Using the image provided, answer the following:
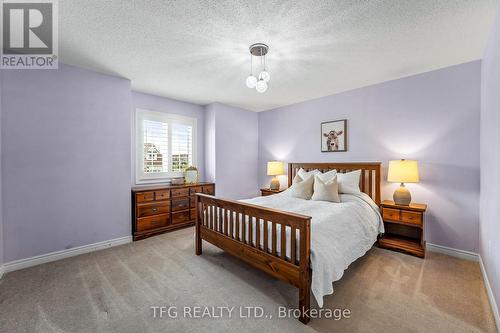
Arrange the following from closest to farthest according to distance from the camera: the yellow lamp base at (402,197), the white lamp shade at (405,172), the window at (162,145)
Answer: the white lamp shade at (405,172)
the yellow lamp base at (402,197)
the window at (162,145)

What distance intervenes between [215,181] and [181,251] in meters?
1.84

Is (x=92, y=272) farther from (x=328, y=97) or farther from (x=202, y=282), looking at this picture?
(x=328, y=97)

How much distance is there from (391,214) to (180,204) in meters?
3.44

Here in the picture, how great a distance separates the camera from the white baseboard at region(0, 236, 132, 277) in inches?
98.0

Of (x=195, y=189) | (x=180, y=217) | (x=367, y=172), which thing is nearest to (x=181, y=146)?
(x=195, y=189)

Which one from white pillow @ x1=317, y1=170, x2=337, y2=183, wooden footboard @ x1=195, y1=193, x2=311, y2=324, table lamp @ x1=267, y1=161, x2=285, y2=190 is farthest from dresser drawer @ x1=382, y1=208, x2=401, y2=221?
table lamp @ x1=267, y1=161, x2=285, y2=190

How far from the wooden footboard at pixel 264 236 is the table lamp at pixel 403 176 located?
193 centimetres

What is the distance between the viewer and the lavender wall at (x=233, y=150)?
4664 millimetres

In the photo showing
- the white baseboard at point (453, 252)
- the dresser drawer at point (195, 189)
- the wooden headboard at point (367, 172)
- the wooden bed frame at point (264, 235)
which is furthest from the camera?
the dresser drawer at point (195, 189)

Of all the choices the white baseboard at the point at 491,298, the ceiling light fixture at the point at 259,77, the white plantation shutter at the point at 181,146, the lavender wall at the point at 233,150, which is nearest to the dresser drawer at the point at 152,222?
the white plantation shutter at the point at 181,146

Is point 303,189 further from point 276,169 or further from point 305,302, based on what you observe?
point 305,302

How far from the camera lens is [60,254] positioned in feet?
9.14

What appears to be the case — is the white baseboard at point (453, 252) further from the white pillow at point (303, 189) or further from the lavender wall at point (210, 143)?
the lavender wall at point (210, 143)

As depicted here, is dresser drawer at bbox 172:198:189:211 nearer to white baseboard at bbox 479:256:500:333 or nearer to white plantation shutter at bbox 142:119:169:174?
white plantation shutter at bbox 142:119:169:174
